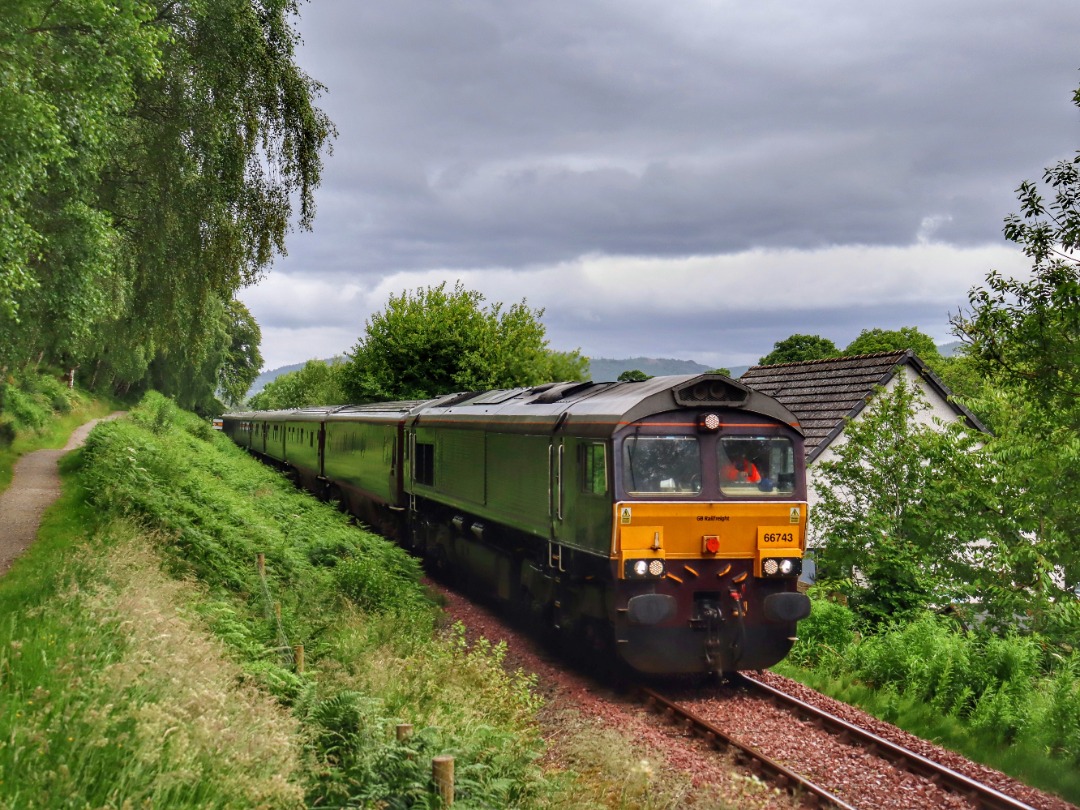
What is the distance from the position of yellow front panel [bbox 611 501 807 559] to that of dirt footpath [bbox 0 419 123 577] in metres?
7.58

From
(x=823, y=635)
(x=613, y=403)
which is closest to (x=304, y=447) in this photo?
(x=823, y=635)

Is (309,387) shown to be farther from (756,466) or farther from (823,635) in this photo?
(756,466)

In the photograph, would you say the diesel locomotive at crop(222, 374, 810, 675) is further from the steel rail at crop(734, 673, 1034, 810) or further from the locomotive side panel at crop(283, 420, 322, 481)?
the locomotive side panel at crop(283, 420, 322, 481)

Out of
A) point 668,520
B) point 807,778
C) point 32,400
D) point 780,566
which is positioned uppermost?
point 32,400

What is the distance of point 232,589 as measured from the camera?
1145 centimetres

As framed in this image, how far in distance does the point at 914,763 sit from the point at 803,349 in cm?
6991

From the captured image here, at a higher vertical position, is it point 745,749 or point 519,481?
point 519,481

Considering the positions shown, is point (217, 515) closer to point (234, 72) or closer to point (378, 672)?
A: point (378, 672)

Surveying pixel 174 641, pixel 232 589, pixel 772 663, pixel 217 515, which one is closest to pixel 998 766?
pixel 772 663

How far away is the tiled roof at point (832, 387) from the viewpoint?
21.2m

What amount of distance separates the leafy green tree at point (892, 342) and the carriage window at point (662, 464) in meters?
62.4

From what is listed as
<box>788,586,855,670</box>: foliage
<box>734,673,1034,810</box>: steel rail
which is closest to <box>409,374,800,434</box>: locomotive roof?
<box>734,673,1034,810</box>: steel rail

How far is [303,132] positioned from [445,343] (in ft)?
58.8

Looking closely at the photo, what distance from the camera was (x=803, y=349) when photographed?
2958 inches
